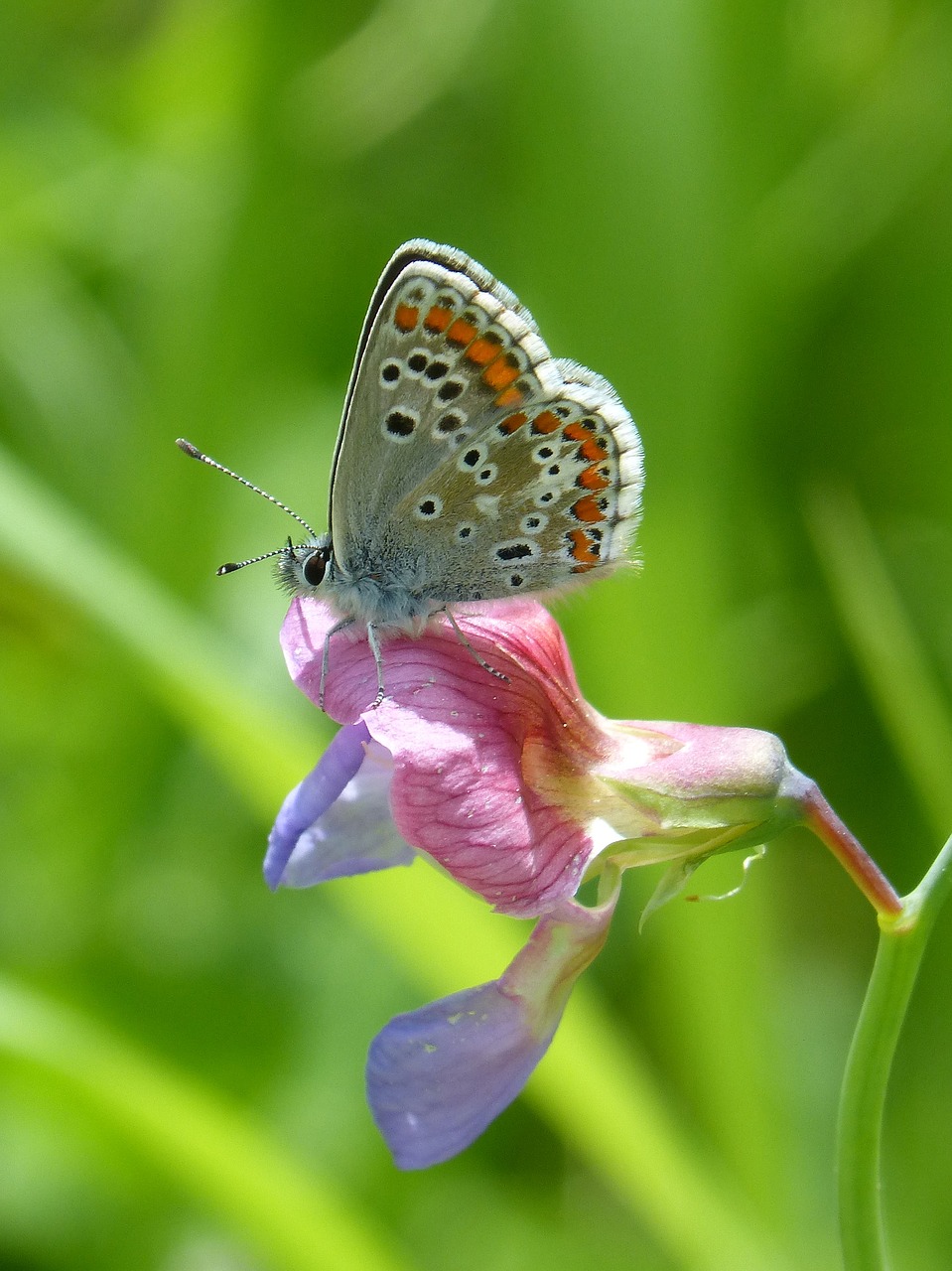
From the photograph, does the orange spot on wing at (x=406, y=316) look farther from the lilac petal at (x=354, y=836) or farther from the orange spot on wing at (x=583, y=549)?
the lilac petal at (x=354, y=836)

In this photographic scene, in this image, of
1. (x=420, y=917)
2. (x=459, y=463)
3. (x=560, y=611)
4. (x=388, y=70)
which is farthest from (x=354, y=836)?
(x=388, y=70)

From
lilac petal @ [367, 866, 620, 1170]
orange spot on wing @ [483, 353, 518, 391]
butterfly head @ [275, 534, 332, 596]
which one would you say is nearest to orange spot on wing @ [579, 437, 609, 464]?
orange spot on wing @ [483, 353, 518, 391]

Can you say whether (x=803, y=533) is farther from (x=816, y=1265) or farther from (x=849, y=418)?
(x=816, y=1265)

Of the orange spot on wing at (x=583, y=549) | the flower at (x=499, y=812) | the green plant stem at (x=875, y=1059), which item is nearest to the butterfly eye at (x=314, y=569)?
the flower at (x=499, y=812)

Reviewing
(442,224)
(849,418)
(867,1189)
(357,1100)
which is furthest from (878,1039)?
(442,224)

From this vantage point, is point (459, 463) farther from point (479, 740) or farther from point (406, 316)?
point (479, 740)

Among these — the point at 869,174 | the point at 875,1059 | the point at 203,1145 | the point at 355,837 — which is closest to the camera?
the point at 875,1059

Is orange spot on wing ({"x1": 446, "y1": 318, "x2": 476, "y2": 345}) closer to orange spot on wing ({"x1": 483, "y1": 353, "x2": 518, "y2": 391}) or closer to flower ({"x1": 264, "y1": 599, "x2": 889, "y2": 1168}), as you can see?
orange spot on wing ({"x1": 483, "y1": 353, "x2": 518, "y2": 391})
